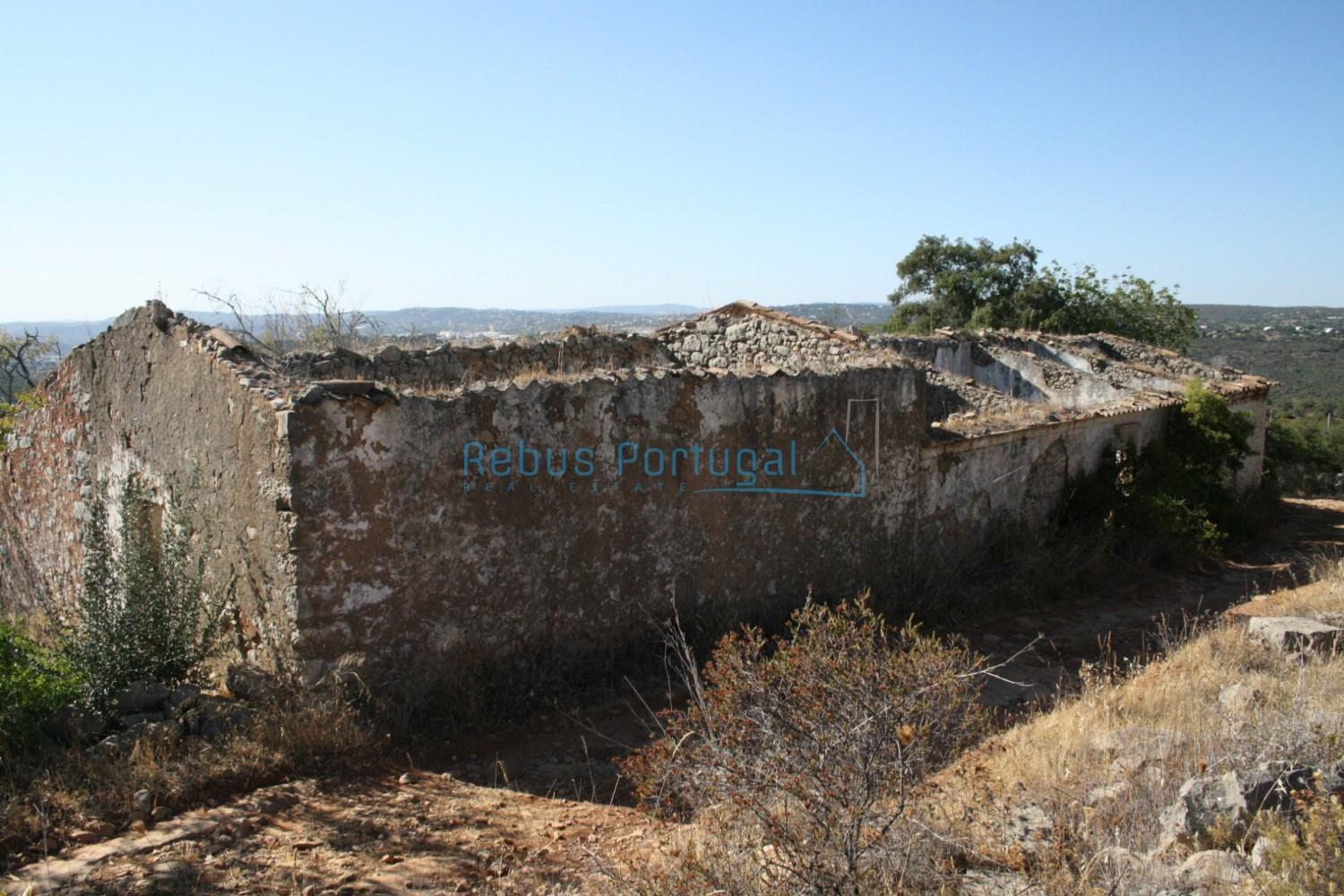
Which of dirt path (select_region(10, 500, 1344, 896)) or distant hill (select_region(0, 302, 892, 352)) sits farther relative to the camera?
distant hill (select_region(0, 302, 892, 352))

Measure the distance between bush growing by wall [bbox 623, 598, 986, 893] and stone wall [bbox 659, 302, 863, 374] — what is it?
19.3ft

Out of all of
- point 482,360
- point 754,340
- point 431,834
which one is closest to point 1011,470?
point 754,340

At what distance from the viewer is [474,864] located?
4.54 metres

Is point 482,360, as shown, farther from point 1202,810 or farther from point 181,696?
point 1202,810

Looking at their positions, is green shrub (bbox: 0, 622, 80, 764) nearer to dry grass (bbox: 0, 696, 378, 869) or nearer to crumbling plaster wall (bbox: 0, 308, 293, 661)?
dry grass (bbox: 0, 696, 378, 869)

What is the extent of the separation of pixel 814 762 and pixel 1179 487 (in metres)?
10.5

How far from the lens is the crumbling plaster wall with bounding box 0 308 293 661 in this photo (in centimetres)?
589

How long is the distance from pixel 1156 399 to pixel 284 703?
12.2m

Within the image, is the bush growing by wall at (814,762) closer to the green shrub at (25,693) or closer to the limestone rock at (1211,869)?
the limestone rock at (1211,869)

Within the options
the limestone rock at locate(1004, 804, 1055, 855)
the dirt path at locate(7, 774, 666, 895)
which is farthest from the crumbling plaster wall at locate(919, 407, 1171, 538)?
the dirt path at locate(7, 774, 666, 895)

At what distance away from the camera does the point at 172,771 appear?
16.3 feet

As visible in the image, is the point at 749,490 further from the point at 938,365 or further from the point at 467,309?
the point at 467,309

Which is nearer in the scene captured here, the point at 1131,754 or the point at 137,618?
the point at 1131,754

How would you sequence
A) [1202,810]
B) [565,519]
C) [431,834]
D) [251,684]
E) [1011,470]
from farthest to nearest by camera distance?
[1011,470], [565,519], [251,684], [431,834], [1202,810]
